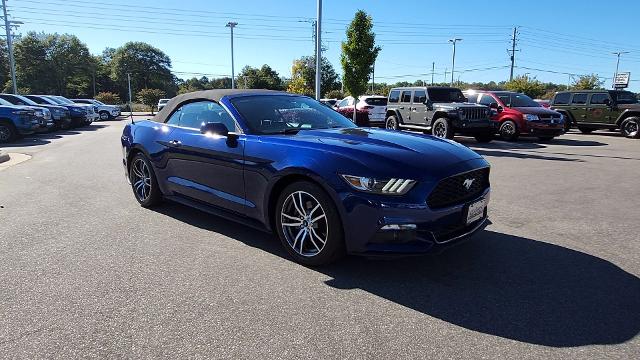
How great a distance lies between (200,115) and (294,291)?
2.57 m

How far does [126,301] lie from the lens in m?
3.28

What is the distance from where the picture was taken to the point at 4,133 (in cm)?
1545

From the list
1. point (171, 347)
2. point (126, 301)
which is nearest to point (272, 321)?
point (171, 347)

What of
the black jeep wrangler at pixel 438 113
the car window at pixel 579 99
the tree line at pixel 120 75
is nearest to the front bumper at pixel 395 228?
the black jeep wrangler at pixel 438 113

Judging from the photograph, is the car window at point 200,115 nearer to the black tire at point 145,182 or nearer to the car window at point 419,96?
the black tire at point 145,182

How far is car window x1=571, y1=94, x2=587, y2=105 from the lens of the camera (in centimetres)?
1897

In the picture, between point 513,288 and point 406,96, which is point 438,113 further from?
point 513,288

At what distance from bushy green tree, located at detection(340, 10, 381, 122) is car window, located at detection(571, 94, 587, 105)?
28.3 feet

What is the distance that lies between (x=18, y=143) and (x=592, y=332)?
17.4 m

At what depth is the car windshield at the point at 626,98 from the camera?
59.6ft

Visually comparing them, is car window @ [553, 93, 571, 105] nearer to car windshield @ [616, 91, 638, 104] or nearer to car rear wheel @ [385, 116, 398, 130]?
car windshield @ [616, 91, 638, 104]

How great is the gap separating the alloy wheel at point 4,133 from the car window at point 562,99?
2178 cm

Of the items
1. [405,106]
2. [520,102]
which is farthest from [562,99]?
[405,106]

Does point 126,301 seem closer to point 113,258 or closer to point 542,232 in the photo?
point 113,258
